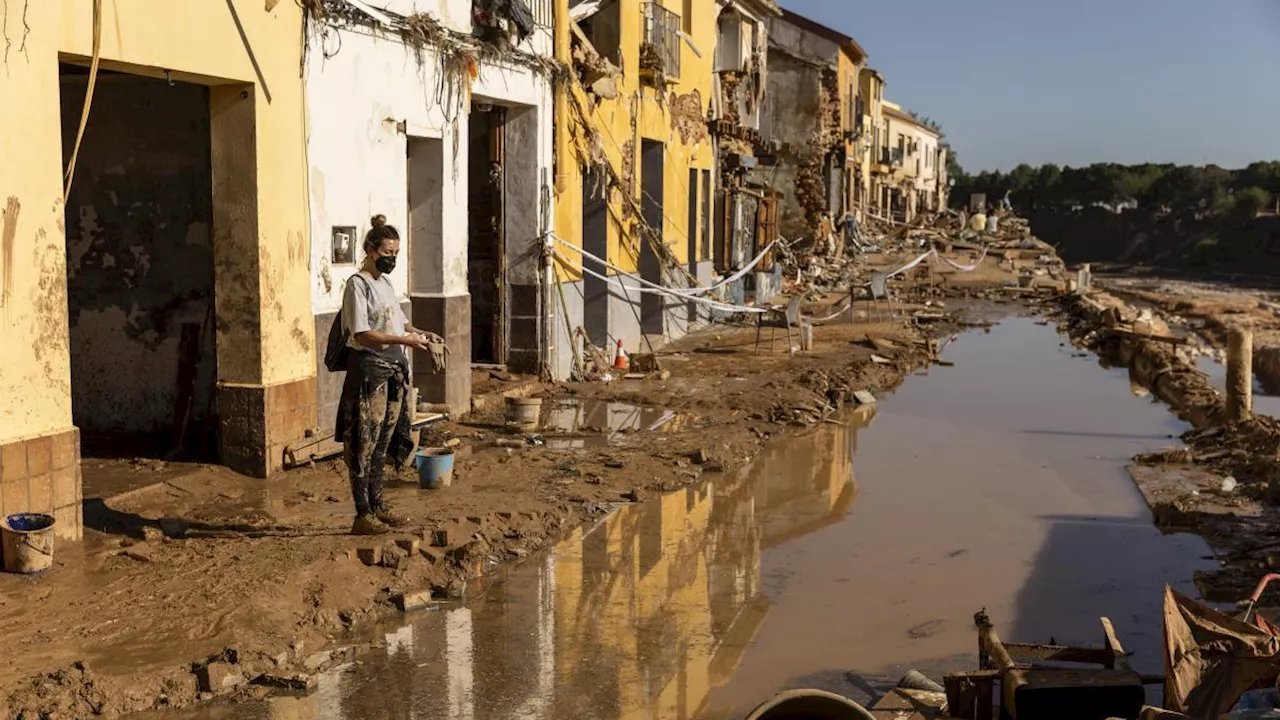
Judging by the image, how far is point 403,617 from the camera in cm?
684

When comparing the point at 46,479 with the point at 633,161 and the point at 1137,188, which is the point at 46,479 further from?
the point at 1137,188

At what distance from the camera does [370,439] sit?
7.59 m

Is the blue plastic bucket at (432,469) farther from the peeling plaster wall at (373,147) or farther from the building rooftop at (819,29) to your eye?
the building rooftop at (819,29)

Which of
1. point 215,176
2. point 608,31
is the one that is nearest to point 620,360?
point 608,31

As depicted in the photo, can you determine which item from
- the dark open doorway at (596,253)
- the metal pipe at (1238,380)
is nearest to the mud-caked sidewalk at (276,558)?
the dark open doorway at (596,253)

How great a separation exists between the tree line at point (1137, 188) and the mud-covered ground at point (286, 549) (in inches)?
2785

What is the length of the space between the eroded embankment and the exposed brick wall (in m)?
6.64

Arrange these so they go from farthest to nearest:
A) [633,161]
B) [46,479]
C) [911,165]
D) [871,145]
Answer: [911,165]
[871,145]
[633,161]
[46,479]

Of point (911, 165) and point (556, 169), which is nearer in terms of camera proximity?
point (556, 169)

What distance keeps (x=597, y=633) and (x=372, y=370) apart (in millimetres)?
2089

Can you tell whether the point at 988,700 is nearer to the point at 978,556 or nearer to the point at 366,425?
the point at 978,556

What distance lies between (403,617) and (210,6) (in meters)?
4.31

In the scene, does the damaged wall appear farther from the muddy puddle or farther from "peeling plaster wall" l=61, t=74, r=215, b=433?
"peeling plaster wall" l=61, t=74, r=215, b=433

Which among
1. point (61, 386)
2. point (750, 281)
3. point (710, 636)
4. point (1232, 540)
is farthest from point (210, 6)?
point (750, 281)
